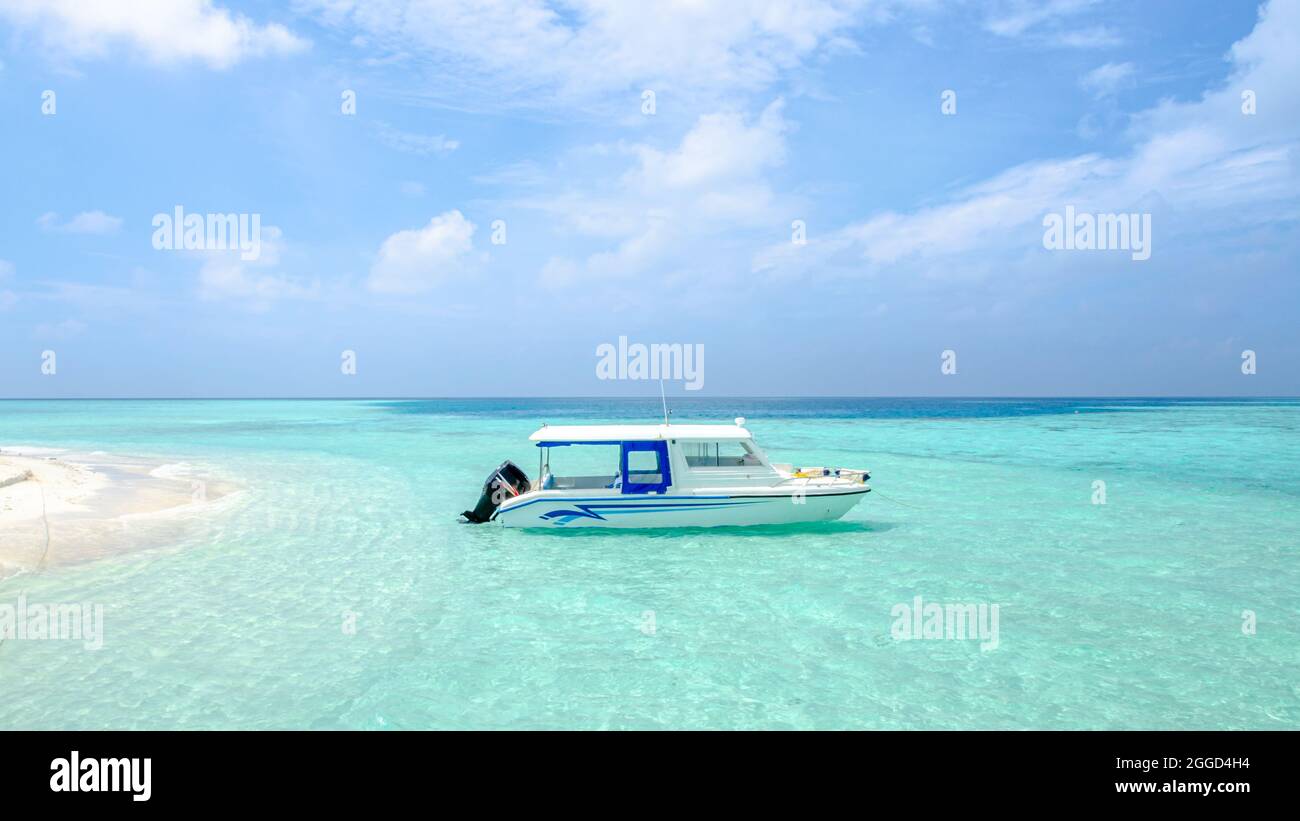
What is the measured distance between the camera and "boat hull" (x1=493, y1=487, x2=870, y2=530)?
57.9 ft

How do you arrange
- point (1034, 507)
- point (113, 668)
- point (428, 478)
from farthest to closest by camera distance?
point (428, 478)
point (1034, 507)
point (113, 668)

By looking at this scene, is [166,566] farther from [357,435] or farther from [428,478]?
[357,435]

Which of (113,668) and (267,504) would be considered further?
(267,504)

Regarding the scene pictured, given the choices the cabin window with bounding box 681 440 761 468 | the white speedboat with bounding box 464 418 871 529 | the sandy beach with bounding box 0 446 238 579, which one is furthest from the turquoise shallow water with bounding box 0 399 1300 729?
the cabin window with bounding box 681 440 761 468

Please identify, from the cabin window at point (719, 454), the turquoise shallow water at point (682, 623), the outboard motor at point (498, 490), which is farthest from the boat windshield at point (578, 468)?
the cabin window at point (719, 454)

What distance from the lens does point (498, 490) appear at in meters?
19.1

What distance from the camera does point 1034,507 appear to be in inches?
906

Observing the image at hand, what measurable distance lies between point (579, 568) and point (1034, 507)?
16.5 meters

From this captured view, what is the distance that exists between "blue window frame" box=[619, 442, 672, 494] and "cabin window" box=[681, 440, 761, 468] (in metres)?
0.64

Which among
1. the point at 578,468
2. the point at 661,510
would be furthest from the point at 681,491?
the point at 578,468

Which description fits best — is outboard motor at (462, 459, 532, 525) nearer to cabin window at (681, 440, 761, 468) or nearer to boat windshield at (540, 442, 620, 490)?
boat windshield at (540, 442, 620, 490)
